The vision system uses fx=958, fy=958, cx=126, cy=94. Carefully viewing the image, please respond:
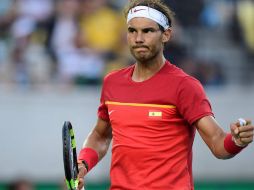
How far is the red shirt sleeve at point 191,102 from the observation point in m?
6.93

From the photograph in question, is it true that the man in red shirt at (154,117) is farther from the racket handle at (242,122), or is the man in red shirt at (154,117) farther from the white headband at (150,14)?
the racket handle at (242,122)

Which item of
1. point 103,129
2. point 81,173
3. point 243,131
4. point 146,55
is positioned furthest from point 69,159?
point 243,131

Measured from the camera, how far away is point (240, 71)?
15156 mm

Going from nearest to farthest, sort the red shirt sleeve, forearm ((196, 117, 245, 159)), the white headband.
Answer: forearm ((196, 117, 245, 159)), the red shirt sleeve, the white headband

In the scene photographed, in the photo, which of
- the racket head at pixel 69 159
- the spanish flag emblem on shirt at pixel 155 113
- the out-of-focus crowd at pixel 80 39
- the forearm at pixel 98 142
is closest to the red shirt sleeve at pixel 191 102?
the spanish flag emblem on shirt at pixel 155 113

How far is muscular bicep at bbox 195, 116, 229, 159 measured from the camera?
6805mm

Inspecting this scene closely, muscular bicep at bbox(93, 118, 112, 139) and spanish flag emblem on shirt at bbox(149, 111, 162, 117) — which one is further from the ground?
spanish flag emblem on shirt at bbox(149, 111, 162, 117)

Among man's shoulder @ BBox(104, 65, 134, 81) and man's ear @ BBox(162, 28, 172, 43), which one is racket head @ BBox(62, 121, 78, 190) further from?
man's ear @ BBox(162, 28, 172, 43)

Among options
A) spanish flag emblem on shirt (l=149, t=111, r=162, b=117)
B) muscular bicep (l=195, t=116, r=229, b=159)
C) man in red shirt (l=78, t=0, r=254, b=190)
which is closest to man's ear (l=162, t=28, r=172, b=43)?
man in red shirt (l=78, t=0, r=254, b=190)

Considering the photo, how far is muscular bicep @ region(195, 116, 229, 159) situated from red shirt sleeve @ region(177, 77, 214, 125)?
5 cm

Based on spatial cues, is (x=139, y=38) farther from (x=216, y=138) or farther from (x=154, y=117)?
(x=216, y=138)

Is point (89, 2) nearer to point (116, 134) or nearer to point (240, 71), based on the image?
point (240, 71)

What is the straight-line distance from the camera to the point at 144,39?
7.12 meters

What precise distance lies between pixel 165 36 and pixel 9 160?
7414 millimetres
